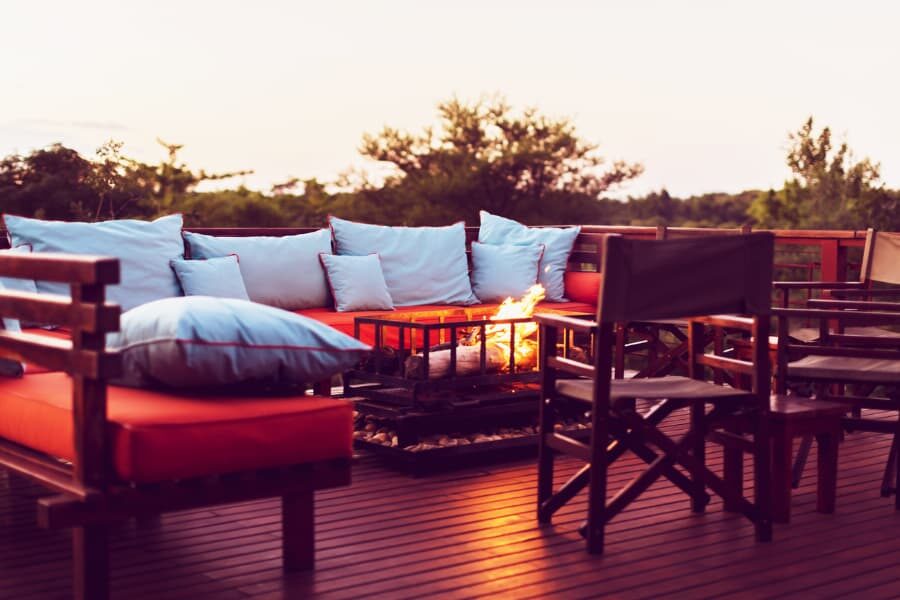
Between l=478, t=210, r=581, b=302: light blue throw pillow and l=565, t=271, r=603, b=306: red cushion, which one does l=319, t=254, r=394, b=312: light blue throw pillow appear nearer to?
l=478, t=210, r=581, b=302: light blue throw pillow

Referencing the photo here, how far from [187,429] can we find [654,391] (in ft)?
4.18

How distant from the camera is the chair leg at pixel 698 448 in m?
3.18

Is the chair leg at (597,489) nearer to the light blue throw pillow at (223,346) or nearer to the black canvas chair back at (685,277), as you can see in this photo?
the black canvas chair back at (685,277)

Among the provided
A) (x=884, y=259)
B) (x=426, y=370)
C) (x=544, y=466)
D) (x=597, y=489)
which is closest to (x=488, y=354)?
(x=426, y=370)

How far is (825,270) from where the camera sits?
17.2ft

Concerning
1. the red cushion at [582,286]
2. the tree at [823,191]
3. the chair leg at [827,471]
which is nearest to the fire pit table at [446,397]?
the chair leg at [827,471]

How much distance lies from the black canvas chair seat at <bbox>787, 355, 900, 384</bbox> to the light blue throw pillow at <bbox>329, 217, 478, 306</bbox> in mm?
2297

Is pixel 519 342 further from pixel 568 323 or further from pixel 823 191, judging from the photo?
pixel 823 191

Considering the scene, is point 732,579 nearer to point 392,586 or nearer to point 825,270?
point 392,586

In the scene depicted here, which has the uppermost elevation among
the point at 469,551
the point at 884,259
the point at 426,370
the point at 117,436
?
the point at 884,259

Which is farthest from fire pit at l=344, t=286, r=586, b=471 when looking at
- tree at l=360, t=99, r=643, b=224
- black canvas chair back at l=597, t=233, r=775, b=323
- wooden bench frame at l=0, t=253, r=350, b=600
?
tree at l=360, t=99, r=643, b=224

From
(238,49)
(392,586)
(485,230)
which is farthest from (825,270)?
(238,49)

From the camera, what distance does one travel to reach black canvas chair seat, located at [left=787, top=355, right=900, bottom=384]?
11.4 ft

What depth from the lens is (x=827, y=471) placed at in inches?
133
